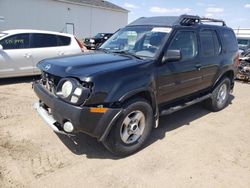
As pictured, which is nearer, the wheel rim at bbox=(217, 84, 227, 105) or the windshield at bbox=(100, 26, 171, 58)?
the windshield at bbox=(100, 26, 171, 58)

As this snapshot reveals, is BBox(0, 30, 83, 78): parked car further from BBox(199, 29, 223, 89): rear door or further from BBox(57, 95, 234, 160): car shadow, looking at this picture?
BBox(199, 29, 223, 89): rear door

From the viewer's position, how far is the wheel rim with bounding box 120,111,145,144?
3711mm

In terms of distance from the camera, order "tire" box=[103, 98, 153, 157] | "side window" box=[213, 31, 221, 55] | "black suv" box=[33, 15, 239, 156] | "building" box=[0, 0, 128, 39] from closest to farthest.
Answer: "black suv" box=[33, 15, 239, 156] < "tire" box=[103, 98, 153, 157] < "side window" box=[213, 31, 221, 55] < "building" box=[0, 0, 128, 39]

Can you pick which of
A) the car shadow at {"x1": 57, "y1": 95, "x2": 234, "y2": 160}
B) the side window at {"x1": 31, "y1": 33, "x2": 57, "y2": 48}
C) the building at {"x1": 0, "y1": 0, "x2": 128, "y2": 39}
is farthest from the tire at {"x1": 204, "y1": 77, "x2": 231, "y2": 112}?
the building at {"x1": 0, "y1": 0, "x2": 128, "y2": 39}

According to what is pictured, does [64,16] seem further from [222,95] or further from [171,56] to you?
[171,56]

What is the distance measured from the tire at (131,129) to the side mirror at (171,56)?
0.78m

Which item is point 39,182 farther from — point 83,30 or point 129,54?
point 83,30

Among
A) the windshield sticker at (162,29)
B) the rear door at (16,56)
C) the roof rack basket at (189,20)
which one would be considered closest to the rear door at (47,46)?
the rear door at (16,56)

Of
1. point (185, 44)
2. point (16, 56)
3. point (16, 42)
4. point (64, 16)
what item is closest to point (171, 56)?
point (185, 44)

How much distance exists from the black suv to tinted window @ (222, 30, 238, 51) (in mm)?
285

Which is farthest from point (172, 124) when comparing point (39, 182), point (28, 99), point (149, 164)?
point (28, 99)

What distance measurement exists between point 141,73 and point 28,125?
2.47m

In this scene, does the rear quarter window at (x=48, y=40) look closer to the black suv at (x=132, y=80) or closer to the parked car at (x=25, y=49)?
the parked car at (x=25, y=49)

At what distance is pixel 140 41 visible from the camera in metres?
4.42
